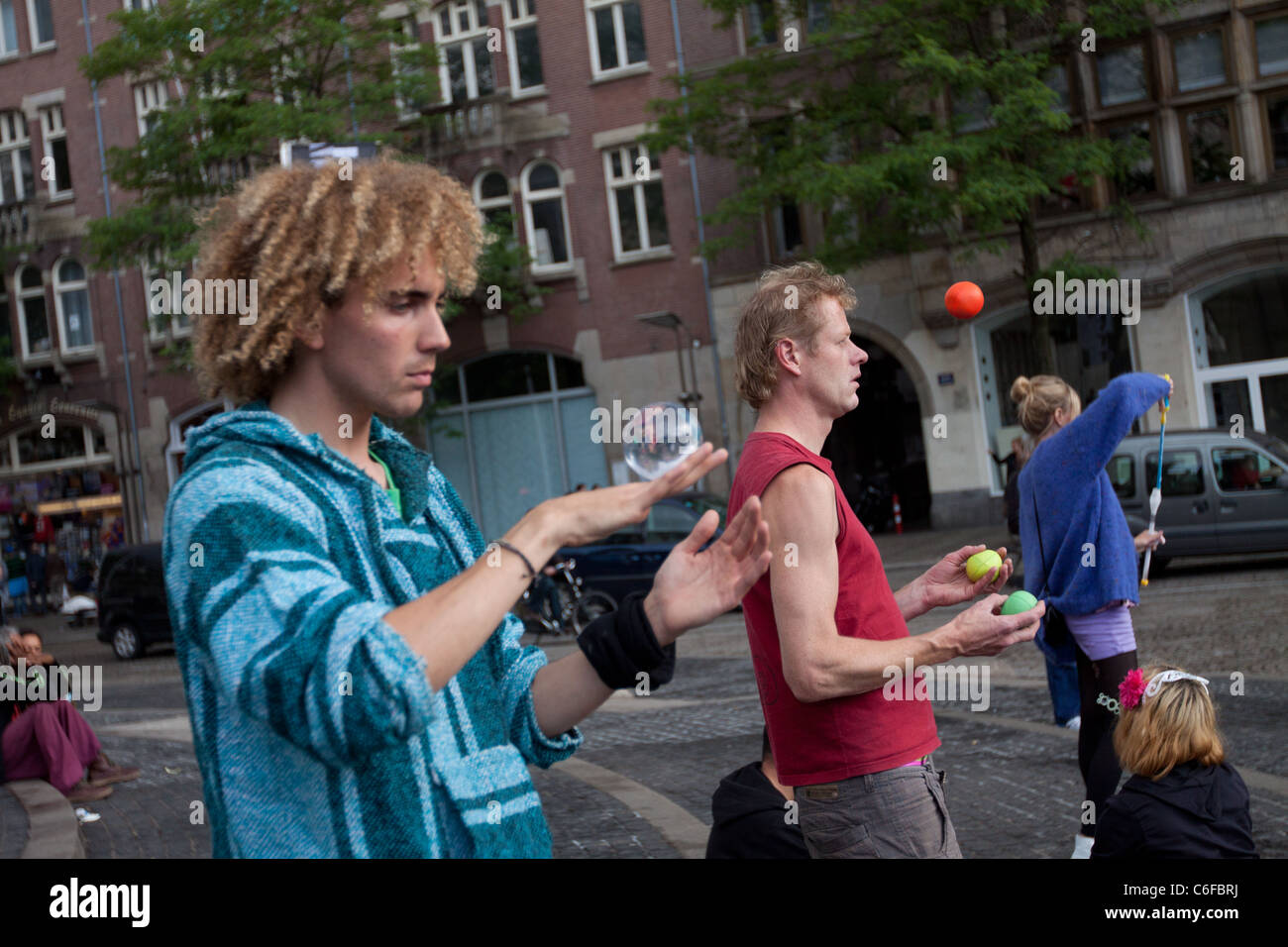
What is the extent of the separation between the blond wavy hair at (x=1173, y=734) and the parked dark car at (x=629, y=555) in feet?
41.8

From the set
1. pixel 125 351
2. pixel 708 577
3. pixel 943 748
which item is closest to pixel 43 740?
pixel 943 748

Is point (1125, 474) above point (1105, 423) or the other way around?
the other way around

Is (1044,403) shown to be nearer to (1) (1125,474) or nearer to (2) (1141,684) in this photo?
(2) (1141,684)

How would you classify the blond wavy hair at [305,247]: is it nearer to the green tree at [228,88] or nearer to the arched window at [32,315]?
the green tree at [228,88]

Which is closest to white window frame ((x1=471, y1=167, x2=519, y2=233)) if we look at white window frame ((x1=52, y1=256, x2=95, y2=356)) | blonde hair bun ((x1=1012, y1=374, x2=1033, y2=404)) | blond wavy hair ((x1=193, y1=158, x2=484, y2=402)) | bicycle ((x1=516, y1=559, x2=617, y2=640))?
white window frame ((x1=52, y1=256, x2=95, y2=356))

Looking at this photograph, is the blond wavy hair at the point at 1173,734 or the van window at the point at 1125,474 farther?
the van window at the point at 1125,474

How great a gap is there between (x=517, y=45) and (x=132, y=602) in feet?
44.3

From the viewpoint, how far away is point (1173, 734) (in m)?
3.48

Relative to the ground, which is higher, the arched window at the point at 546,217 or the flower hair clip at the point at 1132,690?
the arched window at the point at 546,217

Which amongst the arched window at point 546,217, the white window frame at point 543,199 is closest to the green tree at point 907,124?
the white window frame at point 543,199

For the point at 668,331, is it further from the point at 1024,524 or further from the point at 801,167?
the point at 1024,524

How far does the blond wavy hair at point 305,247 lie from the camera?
1.88 meters

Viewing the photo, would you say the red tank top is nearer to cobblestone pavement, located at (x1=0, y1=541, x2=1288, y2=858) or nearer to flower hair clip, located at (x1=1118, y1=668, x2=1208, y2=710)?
flower hair clip, located at (x1=1118, y1=668, x2=1208, y2=710)
